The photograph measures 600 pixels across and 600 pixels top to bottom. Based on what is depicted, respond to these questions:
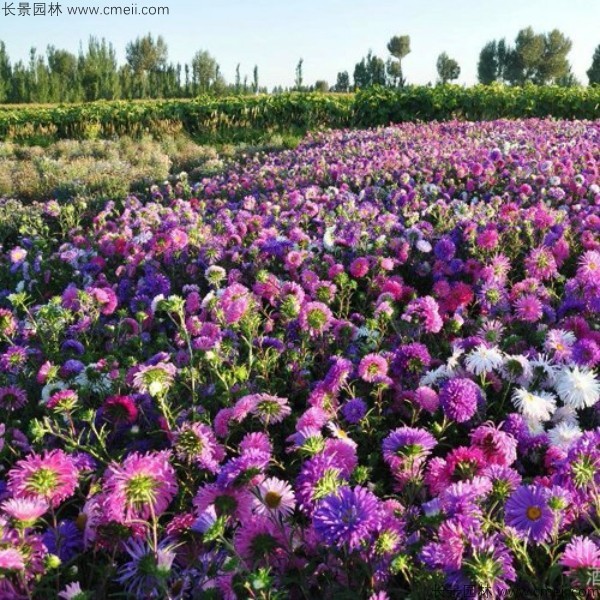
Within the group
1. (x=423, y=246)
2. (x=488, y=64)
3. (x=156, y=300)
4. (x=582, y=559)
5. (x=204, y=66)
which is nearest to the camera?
(x=582, y=559)

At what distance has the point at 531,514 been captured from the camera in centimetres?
133

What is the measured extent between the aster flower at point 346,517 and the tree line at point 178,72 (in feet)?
108

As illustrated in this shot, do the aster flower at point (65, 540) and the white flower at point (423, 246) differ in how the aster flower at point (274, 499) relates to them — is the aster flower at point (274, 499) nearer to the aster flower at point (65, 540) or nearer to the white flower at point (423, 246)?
the aster flower at point (65, 540)

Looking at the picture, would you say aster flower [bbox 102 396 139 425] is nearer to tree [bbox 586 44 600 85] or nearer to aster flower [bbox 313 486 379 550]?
aster flower [bbox 313 486 379 550]

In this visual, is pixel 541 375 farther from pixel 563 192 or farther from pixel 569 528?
pixel 563 192

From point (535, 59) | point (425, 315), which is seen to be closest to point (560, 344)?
point (425, 315)

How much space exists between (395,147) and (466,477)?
6176 millimetres

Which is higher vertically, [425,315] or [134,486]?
[425,315]

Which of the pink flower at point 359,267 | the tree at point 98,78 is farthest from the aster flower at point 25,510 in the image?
the tree at point 98,78

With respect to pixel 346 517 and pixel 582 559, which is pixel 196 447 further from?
pixel 582 559

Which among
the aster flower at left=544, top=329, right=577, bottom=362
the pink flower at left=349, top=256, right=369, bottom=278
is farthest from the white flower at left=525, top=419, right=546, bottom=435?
the pink flower at left=349, top=256, right=369, bottom=278

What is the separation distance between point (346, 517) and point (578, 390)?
100 centimetres

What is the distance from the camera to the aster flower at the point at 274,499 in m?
1.44

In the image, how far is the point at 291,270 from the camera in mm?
3469
